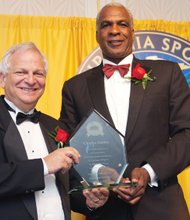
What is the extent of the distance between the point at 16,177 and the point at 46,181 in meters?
0.23

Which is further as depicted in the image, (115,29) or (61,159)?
(115,29)

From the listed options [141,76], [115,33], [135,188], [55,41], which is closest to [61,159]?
[135,188]

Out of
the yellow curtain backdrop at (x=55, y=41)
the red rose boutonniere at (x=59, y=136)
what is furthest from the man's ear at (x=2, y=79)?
the yellow curtain backdrop at (x=55, y=41)

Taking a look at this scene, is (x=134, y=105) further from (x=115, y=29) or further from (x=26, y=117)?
(x=26, y=117)

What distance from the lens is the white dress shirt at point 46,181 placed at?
5.88 feet

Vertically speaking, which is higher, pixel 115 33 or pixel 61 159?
pixel 115 33

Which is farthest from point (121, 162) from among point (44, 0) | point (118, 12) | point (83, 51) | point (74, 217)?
point (44, 0)

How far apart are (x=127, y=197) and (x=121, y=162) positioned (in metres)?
0.16

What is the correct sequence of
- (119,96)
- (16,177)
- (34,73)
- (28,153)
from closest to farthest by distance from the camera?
(16,177) < (28,153) < (34,73) < (119,96)

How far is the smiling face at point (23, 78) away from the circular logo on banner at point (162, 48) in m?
1.64

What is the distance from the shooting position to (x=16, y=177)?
167 centimetres

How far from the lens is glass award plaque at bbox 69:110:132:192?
73.0 inches

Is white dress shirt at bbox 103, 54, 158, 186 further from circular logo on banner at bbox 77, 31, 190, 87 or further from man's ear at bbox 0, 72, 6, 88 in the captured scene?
circular logo on banner at bbox 77, 31, 190, 87

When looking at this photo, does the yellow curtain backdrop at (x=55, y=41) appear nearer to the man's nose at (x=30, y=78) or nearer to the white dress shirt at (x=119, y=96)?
the white dress shirt at (x=119, y=96)
